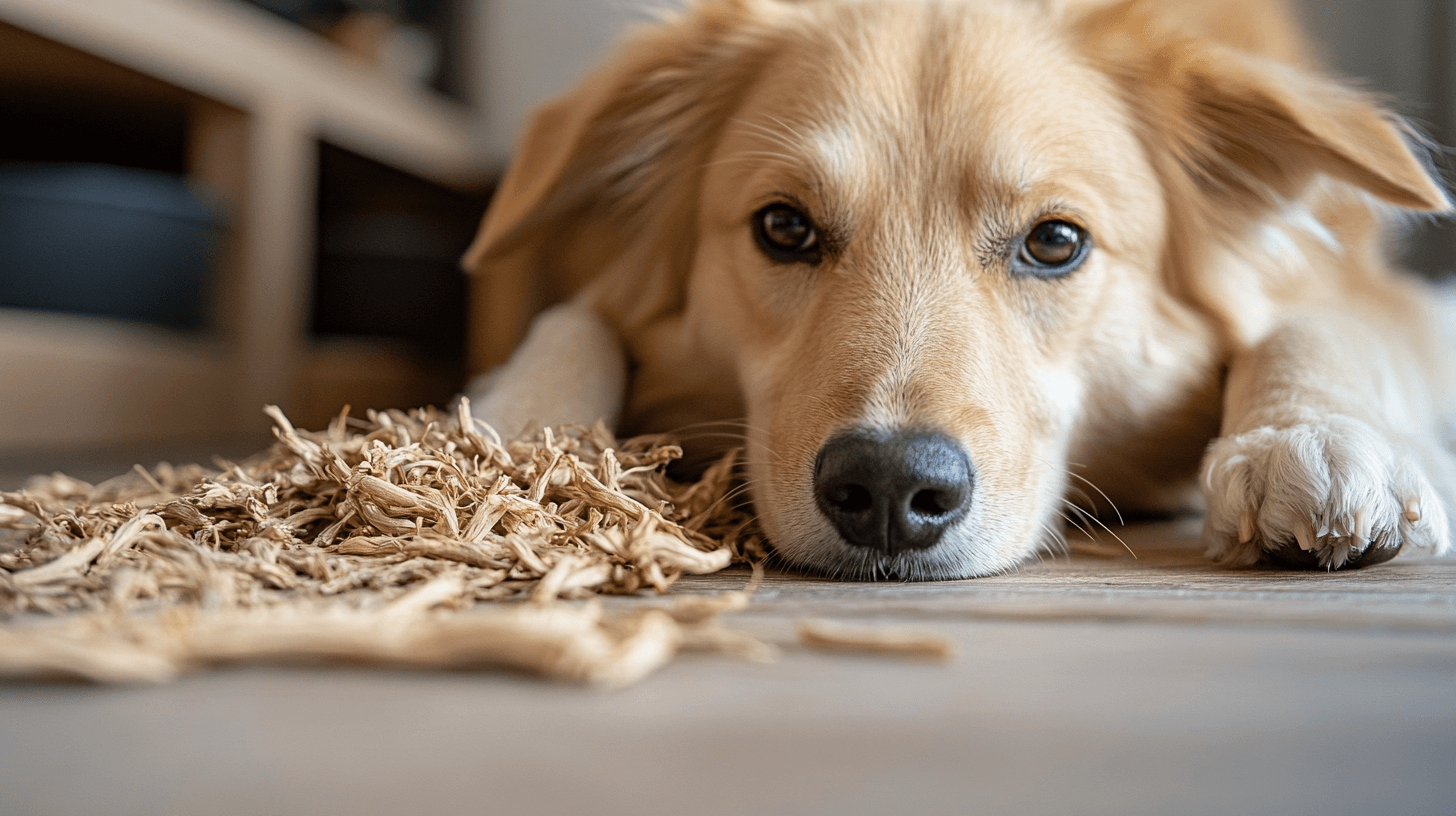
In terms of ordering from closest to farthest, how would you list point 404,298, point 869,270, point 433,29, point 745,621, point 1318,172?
point 745,621, point 869,270, point 1318,172, point 404,298, point 433,29

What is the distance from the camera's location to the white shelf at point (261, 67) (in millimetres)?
2199

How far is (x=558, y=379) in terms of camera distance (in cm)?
129

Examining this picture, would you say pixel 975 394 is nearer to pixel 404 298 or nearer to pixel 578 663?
pixel 578 663

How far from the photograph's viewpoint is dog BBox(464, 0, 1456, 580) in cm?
90

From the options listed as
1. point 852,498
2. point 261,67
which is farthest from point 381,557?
point 261,67

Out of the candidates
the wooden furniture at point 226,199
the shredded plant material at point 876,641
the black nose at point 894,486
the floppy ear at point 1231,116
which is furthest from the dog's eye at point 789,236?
the wooden furniture at point 226,199

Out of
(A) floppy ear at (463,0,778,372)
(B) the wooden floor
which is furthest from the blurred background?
(B) the wooden floor

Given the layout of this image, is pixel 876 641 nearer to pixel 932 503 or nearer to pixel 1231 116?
pixel 932 503

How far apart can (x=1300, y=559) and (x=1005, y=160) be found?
52 centimetres

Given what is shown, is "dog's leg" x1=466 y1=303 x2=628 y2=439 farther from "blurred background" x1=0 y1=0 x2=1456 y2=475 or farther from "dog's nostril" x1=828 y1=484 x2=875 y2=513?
"blurred background" x1=0 y1=0 x2=1456 y2=475

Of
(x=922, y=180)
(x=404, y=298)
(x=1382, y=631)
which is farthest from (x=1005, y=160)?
(x=404, y=298)

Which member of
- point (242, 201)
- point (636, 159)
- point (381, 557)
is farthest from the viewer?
point (242, 201)

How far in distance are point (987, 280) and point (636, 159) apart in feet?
2.06

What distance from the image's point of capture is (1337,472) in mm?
860
